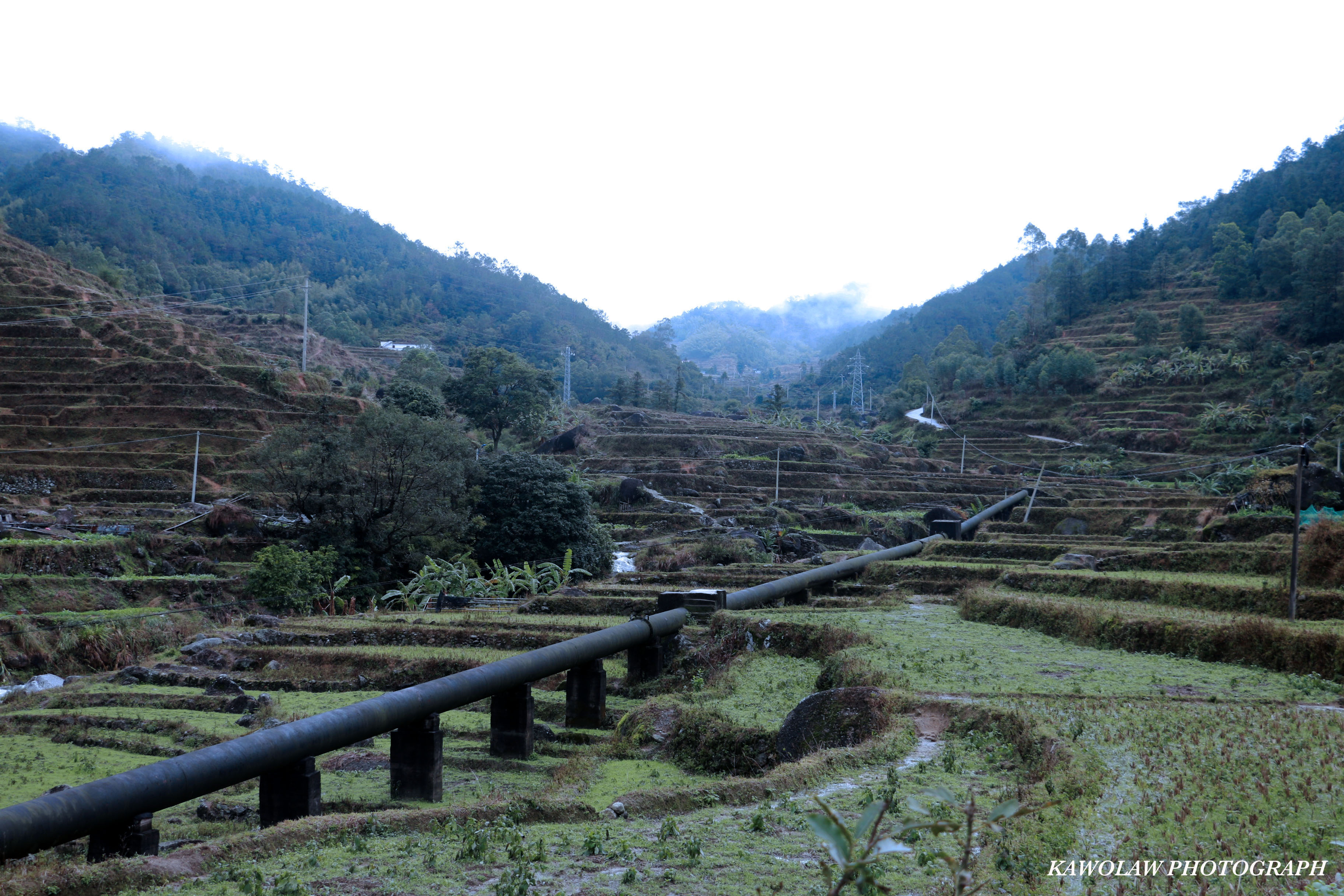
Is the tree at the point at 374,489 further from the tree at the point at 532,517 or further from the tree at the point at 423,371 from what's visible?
the tree at the point at 423,371

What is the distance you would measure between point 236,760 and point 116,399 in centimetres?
4343

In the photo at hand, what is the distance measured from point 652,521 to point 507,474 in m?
10.2

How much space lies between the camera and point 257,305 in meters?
91.1

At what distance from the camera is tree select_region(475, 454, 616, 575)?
26.4 meters

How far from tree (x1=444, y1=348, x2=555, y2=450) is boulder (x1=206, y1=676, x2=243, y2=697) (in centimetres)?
3830

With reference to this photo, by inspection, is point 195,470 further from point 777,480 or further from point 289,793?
point 289,793

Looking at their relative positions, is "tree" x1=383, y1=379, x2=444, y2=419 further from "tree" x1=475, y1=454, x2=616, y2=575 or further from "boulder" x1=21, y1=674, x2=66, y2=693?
"boulder" x1=21, y1=674, x2=66, y2=693

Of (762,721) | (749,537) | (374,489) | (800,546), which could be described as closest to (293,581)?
(374,489)

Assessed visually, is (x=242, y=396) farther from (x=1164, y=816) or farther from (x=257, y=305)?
(x=257, y=305)

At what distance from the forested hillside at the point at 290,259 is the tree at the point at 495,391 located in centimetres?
3702

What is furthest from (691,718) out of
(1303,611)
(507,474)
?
(507,474)

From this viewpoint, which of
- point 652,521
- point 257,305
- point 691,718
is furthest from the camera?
point 257,305

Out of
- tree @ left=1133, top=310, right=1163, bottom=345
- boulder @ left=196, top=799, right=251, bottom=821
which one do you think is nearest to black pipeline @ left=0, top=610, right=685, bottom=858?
boulder @ left=196, top=799, right=251, bottom=821

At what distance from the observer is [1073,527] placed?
28016 millimetres
